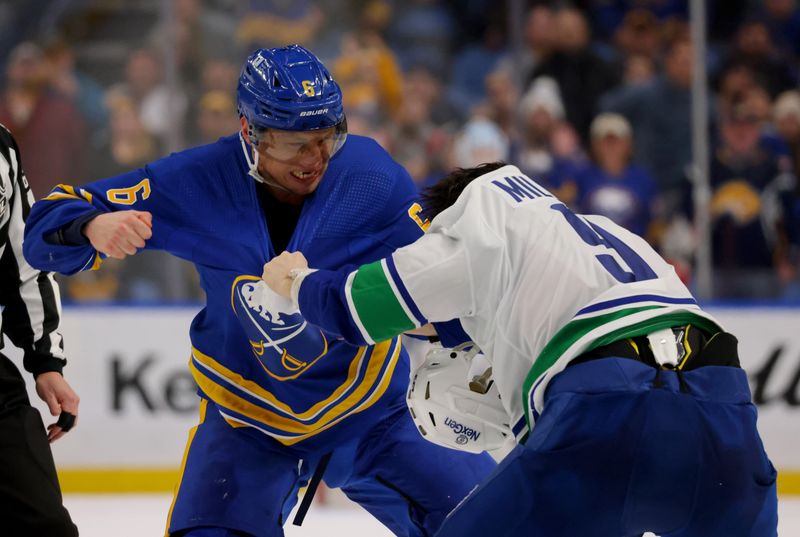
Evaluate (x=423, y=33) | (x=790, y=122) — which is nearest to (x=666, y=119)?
(x=790, y=122)

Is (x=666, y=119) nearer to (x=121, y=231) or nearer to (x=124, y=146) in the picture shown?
(x=124, y=146)

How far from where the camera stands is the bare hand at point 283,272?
258 centimetres

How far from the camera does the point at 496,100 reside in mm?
6875

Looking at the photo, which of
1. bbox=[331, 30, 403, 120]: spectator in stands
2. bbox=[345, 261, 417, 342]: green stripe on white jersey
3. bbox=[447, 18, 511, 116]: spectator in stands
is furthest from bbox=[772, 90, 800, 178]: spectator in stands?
bbox=[345, 261, 417, 342]: green stripe on white jersey

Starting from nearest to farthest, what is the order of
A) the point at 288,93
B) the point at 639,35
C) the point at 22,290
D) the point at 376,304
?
the point at 376,304, the point at 288,93, the point at 22,290, the point at 639,35

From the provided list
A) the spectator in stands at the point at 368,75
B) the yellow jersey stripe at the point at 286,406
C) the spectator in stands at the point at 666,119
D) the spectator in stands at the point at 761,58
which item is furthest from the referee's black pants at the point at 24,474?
the spectator in stands at the point at 761,58

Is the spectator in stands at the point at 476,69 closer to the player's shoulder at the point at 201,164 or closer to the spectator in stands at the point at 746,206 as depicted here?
the spectator in stands at the point at 746,206

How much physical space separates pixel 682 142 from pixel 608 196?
509 millimetres

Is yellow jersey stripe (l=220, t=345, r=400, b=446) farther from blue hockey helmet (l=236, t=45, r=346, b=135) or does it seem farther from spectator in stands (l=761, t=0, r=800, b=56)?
spectator in stands (l=761, t=0, r=800, b=56)

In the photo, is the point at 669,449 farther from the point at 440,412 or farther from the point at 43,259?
the point at 43,259

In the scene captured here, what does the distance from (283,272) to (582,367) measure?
2.30 feet

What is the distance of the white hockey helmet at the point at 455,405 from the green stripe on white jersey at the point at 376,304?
1.17 ft

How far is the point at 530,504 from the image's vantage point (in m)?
2.22

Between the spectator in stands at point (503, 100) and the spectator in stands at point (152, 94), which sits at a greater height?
the spectator in stands at point (503, 100)
